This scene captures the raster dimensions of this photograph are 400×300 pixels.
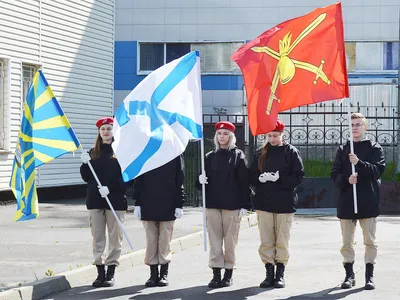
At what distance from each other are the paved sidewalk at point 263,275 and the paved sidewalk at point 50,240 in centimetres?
64

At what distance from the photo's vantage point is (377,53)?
99.8 ft

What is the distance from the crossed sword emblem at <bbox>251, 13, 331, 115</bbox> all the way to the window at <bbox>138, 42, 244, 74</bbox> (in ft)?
67.1

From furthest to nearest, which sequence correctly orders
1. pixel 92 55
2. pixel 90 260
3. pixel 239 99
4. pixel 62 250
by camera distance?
pixel 239 99 < pixel 92 55 < pixel 62 250 < pixel 90 260

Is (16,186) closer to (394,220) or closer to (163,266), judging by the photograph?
(163,266)

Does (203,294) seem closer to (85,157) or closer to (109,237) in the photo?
(109,237)

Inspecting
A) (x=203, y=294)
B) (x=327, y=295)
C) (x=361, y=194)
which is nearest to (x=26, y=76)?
(x=203, y=294)

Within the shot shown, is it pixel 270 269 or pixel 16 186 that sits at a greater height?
pixel 16 186

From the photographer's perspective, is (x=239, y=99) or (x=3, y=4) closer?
(x=3, y=4)

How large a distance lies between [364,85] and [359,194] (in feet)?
56.9

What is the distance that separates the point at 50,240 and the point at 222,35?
18.2m

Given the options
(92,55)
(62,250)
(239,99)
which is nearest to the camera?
(62,250)

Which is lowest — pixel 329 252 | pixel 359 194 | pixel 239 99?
pixel 329 252

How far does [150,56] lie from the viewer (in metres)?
31.2

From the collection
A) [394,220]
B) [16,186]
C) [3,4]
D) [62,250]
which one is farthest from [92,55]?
[16,186]
